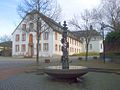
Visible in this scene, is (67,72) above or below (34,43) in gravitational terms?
below

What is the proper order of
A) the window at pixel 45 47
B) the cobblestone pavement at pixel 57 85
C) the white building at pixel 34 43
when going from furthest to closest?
the window at pixel 45 47, the white building at pixel 34 43, the cobblestone pavement at pixel 57 85

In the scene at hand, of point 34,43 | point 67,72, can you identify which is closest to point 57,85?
point 67,72

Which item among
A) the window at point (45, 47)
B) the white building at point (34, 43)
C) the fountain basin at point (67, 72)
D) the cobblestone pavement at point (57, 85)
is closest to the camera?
the cobblestone pavement at point (57, 85)

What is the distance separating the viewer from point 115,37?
3650 centimetres

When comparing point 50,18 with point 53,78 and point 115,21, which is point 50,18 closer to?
point 115,21

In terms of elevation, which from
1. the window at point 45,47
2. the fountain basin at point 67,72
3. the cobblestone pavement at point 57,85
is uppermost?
the window at point 45,47

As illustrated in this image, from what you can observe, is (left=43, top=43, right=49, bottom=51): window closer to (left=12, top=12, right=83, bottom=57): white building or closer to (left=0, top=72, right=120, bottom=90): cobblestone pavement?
(left=12, top=12, right=83, bottom=57): white building

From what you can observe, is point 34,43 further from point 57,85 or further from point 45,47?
point 57,85

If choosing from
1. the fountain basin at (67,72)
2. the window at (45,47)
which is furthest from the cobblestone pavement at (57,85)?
the window at (45,47)

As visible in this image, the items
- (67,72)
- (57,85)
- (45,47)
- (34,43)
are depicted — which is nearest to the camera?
(57,85)

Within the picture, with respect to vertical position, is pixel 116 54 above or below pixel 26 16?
below

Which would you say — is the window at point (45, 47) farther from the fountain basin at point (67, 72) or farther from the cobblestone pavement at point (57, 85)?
the cobblestone pavement at point (57, 85)

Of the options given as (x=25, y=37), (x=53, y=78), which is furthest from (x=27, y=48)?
(x=53, y=78)

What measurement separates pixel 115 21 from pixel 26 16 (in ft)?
44.8
